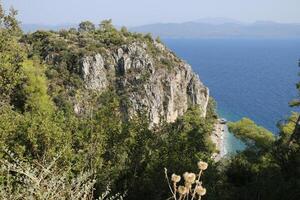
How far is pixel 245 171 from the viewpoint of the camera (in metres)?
19.8

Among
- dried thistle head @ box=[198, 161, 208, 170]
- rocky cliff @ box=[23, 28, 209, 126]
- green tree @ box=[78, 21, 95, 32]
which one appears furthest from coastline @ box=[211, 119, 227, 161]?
dried thistle head @ box=[198, 161, 208, 170]

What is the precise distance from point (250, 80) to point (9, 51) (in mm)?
166845

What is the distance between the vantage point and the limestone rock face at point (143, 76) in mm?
74125

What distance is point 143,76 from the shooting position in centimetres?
7950

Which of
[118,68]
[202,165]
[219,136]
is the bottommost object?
[219,136]

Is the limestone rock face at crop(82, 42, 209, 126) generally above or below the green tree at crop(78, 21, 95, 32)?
below

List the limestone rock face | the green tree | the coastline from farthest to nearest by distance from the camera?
the green tree < the coastline < the limestone rock face

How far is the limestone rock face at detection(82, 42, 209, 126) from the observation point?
74.1 metres

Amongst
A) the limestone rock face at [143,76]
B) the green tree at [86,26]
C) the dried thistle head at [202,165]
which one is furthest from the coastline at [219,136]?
the dried thistle head at [202,165]

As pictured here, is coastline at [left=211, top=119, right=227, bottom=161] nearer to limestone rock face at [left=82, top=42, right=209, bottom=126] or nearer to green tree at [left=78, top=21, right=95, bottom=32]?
limestone rock face at [left=82, top=42, right=209, bottom=126]

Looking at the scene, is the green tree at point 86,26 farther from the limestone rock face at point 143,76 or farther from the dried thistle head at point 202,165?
the dried thistle head at point 202,165

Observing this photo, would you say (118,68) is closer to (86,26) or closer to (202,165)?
(86,26)

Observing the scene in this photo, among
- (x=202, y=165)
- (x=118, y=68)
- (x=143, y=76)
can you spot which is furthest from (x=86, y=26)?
(x=202, y=165)

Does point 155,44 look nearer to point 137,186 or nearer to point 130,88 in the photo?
point 130,88
